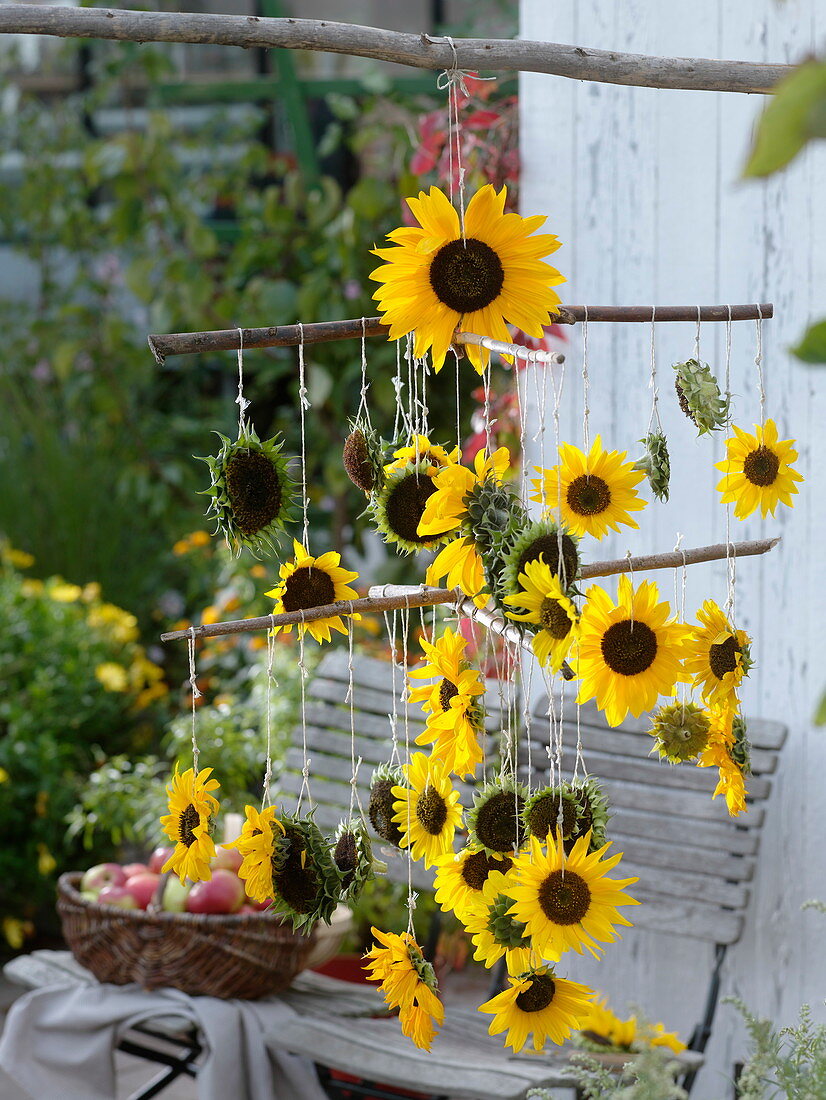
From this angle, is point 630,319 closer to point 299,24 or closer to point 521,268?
point 521,268

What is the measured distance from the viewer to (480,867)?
1.20m

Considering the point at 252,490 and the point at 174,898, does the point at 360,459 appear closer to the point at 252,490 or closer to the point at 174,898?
the point at 252,490

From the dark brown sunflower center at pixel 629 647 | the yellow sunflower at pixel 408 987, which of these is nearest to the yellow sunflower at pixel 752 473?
the dark brown sunflower center at pixel 629 647

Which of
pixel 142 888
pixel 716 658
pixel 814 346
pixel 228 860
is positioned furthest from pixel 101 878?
pixel 814 346

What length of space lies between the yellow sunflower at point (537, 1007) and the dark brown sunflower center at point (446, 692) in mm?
257

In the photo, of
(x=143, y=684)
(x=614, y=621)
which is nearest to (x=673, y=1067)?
(x=614, y=621)

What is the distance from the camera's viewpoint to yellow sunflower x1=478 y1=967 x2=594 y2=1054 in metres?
1.14

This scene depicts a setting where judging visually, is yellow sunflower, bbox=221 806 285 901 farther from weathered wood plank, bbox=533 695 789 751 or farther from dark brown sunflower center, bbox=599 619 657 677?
weathered wood plank, bbox=533 695 789 751

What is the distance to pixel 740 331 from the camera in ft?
7.48

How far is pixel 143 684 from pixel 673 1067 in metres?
3.07

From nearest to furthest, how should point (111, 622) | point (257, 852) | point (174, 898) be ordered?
point (257, 852) < point (174, 898) < point (111, 622)

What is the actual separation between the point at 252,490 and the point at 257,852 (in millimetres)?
355

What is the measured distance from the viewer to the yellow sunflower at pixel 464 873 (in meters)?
1.20

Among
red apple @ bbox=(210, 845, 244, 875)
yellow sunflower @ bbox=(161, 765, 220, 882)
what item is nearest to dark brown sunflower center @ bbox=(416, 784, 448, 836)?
yellow sunflower @ bbox=(161, 765, 220, 882)
